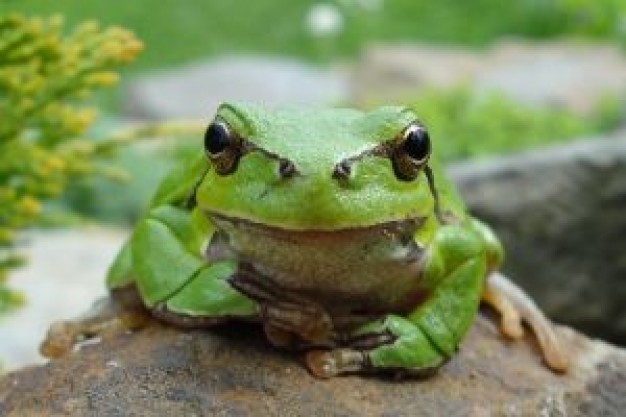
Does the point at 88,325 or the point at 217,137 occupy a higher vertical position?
the point at 217,137

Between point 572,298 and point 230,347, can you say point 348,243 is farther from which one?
point 572,298

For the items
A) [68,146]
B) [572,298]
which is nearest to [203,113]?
[572,298]

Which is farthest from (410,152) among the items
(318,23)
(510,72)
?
(318,23)

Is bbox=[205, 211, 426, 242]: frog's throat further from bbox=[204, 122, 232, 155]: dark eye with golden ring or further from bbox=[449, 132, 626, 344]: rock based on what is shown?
bbox=[449, 132, 626, 344]: rock

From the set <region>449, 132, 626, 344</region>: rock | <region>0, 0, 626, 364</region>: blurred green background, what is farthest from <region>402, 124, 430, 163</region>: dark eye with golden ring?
<region>0, 0, 626, 364</region>: blurred green background

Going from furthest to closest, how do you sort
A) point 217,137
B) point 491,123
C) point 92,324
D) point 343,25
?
point 343,25
point 491,123
point 92,324
point 217,137

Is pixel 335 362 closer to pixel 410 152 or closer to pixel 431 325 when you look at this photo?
pixel 431 325

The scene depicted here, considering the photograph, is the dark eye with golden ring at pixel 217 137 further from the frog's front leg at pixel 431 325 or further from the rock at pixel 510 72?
the rock at pixel 510 72
